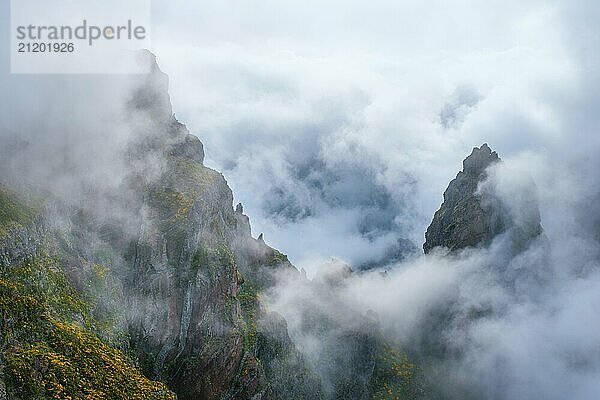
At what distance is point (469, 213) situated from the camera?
184 meters

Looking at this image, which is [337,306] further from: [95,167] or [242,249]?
[95,167]

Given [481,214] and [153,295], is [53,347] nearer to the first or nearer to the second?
[153,295]

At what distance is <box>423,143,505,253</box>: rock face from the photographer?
182 meters

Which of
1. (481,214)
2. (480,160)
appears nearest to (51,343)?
(481,214)

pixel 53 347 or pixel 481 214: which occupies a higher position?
pixel 481 214

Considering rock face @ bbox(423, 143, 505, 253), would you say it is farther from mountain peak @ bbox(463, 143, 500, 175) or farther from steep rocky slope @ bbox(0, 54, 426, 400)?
steep rocky slope @ bbox(0, 54, 426, 400)

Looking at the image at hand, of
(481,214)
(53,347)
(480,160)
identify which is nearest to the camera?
(53,347)

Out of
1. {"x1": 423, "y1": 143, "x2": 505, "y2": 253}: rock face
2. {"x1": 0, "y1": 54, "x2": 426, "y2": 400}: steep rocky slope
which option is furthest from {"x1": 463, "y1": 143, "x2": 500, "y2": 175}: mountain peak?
{"x1": 0, "y1": 54, "x2": 426, "y2": 400}: steep rocky slope

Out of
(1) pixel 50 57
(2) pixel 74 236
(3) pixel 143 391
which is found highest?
(1) pixel 50 57

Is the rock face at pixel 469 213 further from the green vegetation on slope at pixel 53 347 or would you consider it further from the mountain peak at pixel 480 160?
the green vegetation on slope at pixel 53 347

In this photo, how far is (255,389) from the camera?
93.3 m

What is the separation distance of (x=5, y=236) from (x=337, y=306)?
91.0m

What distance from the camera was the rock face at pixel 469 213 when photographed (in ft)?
598

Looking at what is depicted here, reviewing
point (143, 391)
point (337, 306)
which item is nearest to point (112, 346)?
point (143, 391)
